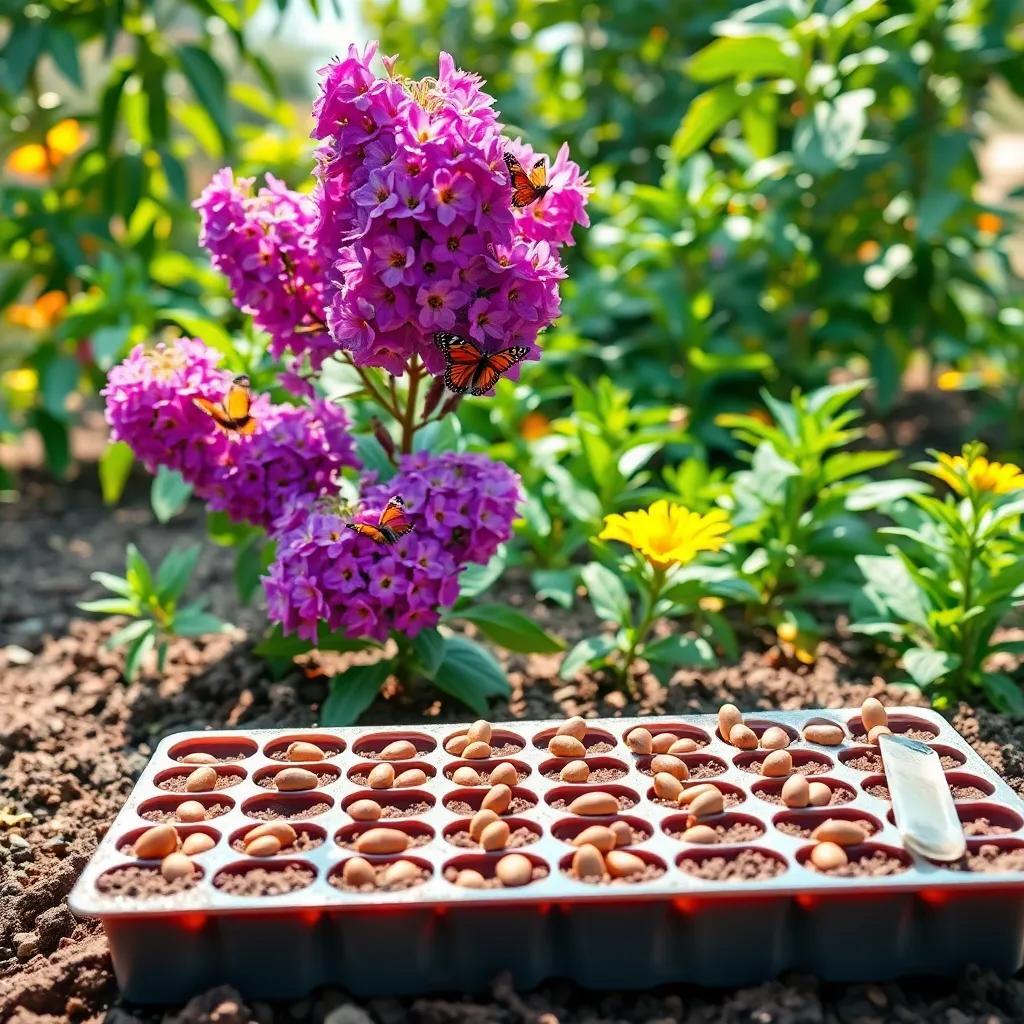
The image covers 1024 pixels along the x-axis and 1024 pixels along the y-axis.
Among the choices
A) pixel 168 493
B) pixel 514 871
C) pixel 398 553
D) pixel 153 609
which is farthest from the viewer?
pixel 168 493

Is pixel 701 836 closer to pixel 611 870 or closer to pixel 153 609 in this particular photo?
pixel 611 870

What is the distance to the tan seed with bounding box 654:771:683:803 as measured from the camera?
183cm

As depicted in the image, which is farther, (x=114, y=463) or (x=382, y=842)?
(x=114, y=463)

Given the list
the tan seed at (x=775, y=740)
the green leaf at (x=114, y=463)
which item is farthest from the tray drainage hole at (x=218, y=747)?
the green leaf at (x=114, y=463)

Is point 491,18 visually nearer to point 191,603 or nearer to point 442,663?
point 191,603

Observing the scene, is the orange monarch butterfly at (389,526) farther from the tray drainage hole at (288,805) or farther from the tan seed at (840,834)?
the tan seed at (840,834)

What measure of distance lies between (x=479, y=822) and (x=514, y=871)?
0.43 ft

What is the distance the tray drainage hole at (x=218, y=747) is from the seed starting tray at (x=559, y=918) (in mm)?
225

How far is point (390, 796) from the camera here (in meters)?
1.85

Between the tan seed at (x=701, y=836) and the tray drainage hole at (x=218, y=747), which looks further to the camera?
the tray drainage hole at (x=218, y=747)

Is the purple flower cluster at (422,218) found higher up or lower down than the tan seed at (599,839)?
higher up

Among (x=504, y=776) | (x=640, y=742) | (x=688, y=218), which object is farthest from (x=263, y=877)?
(x=688, y=218)

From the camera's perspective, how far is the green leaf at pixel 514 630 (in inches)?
93.1

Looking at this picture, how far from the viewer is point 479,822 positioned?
5.72ft
